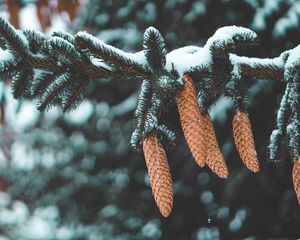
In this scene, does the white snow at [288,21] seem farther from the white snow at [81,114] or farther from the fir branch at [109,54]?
the fir branch at [109,54]

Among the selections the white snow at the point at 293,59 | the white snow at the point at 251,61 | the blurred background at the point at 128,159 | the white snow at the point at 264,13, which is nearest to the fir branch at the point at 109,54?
the white snow at the point at 251,61

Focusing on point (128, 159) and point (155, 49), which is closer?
point (155, 49)

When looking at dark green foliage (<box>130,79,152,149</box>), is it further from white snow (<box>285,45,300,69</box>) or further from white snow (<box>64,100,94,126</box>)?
white snow (<box>64,100,94,126</box>)

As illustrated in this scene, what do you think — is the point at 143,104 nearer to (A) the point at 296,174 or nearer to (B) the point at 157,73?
(B) the point at 157,73

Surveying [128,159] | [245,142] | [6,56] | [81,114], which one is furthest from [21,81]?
[81,114]

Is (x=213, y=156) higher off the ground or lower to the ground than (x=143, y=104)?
lower

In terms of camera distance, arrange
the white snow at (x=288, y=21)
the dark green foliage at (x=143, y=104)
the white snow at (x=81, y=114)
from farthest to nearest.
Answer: the white snow at (x=81, y=114)
the white snow at (x=288, y=21)
the dark green foliage at (x=143, y=104)

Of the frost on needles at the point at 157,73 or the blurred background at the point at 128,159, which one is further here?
the blurred background at the point at 128,159

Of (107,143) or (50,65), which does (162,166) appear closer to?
(50,65)
